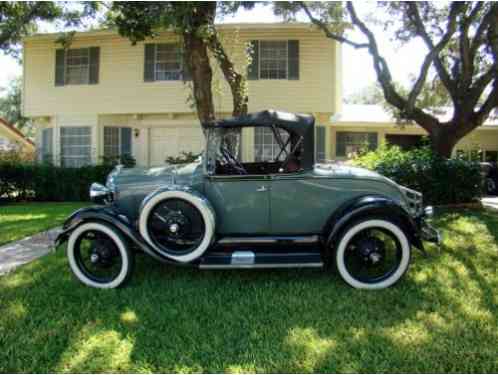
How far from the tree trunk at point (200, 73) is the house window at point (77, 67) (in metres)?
7.45

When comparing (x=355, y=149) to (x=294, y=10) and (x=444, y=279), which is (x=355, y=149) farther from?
(x=444, y=279)

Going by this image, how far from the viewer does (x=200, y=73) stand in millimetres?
7824

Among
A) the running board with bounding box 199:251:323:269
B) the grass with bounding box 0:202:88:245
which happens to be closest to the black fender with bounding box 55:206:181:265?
the running board with bounding box 199:251:323:269

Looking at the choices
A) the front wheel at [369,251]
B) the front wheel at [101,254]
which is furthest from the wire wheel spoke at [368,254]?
the front wheel at [101,254]

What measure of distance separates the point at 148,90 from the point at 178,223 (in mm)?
10142

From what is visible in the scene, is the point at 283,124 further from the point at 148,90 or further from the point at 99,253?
the point at 148,90

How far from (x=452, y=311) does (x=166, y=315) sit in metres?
2.71

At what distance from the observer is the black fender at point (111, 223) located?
390 cm

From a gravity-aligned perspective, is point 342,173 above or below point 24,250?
above

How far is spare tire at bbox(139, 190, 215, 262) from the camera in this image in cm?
395

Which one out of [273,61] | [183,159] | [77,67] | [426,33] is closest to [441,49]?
[426,33]

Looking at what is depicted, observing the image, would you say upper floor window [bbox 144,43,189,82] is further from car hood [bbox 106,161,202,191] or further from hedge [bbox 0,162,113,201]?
car hood [bbox 106,161,202,191]

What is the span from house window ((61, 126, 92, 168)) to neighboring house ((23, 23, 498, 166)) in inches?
1.5

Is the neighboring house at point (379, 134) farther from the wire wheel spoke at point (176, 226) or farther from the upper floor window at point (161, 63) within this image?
the wire wheel spoke at point (176, 226)
